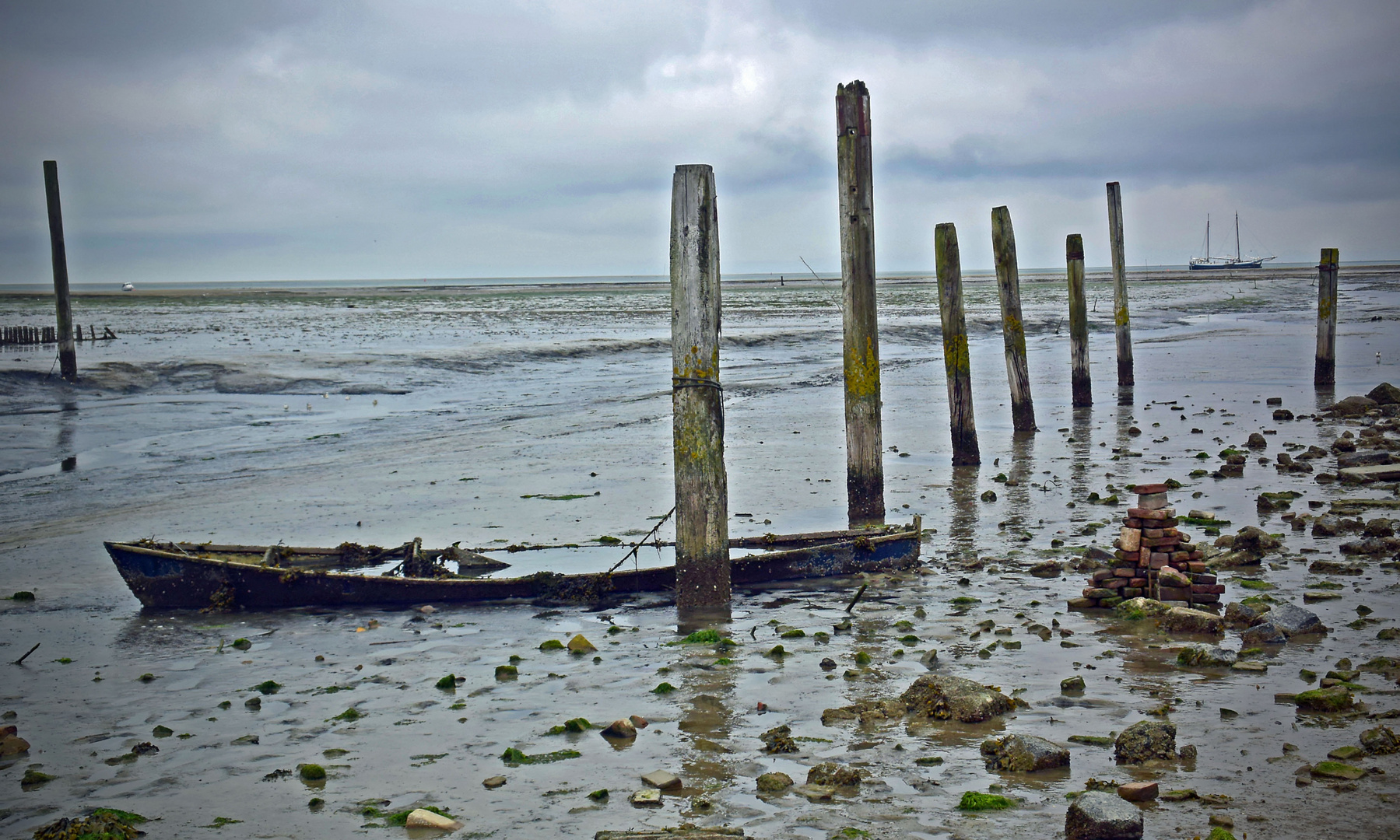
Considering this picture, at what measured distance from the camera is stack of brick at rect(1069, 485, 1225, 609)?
307 inches

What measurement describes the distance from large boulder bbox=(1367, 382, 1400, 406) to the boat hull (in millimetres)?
13041

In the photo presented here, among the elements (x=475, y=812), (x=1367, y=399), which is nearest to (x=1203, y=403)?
(x=1367, y=399)

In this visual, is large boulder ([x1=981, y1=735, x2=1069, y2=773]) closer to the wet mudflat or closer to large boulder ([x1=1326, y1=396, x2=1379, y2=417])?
the wet mudflat

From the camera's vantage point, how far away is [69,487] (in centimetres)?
1546

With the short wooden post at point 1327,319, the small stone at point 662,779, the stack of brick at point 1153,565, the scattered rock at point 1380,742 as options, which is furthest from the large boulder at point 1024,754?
the short wooden post at point 1327,319

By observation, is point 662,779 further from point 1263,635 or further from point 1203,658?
point 1263,635

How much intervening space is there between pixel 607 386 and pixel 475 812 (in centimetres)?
2404

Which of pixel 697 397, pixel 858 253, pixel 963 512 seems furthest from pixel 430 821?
pixel 963 512

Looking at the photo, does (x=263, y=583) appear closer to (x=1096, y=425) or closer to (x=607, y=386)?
(x=1096, y=425)

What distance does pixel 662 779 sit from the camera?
5219 mm

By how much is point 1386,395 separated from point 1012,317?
720 cm

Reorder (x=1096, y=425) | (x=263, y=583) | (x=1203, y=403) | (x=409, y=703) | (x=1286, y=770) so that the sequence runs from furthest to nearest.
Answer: (x=1203, y=403)
(x=1096, y=425)
(x=263, y=583)
(x=409, y=703)
(x=1286, y=770)

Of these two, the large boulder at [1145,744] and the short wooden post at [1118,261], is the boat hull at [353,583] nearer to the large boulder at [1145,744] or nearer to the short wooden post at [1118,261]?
the large boulder at [1145,744]

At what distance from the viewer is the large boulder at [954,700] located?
5852 mm
